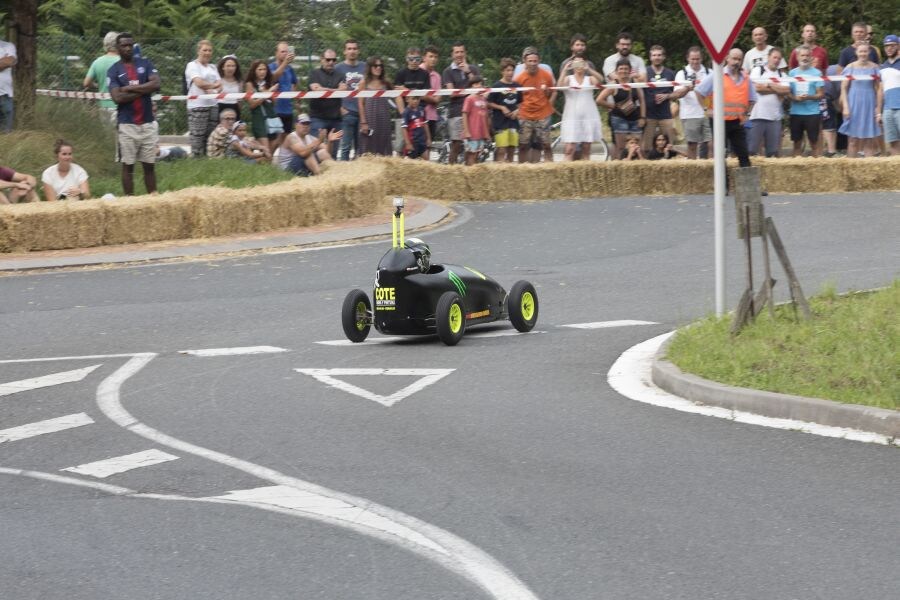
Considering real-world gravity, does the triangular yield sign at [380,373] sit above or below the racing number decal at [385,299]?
below

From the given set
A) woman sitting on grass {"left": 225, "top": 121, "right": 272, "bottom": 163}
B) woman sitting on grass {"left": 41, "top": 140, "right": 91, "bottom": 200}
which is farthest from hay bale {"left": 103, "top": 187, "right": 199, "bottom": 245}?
woman sitting on grass {"left": 225, "top": 121, "right": 272, "bottom": 163}

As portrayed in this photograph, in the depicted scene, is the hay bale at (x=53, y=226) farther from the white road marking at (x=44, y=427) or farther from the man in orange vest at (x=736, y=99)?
the white road marking at (x=44, y=427)

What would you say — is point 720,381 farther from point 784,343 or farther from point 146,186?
point 146,186

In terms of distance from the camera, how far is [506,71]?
2542cm

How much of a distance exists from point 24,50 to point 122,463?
1729cm

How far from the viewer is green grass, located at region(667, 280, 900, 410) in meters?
8.71

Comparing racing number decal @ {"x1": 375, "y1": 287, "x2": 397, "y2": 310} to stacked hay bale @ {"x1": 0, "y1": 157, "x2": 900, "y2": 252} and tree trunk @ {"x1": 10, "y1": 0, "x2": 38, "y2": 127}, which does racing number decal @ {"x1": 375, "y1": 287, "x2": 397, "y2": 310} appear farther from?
tree trunk @ {"x1": 10, "y1": 0, "x2": 38, "y2": 127}

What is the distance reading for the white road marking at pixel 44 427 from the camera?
8.80m

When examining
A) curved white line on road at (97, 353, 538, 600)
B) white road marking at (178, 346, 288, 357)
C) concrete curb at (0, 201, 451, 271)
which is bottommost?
curved white line on road at (97, 353, 538, 600)

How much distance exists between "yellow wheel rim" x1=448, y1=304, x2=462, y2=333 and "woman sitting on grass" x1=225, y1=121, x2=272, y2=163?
13103 mm

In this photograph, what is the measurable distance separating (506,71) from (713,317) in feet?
49.1

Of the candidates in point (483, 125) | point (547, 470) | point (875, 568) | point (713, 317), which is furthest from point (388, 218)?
point (875, 568)

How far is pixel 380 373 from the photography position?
10.5 meters

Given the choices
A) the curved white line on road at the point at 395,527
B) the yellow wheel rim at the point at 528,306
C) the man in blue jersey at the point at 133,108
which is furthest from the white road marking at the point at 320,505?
the man in blue jersey at the point at 133,108
